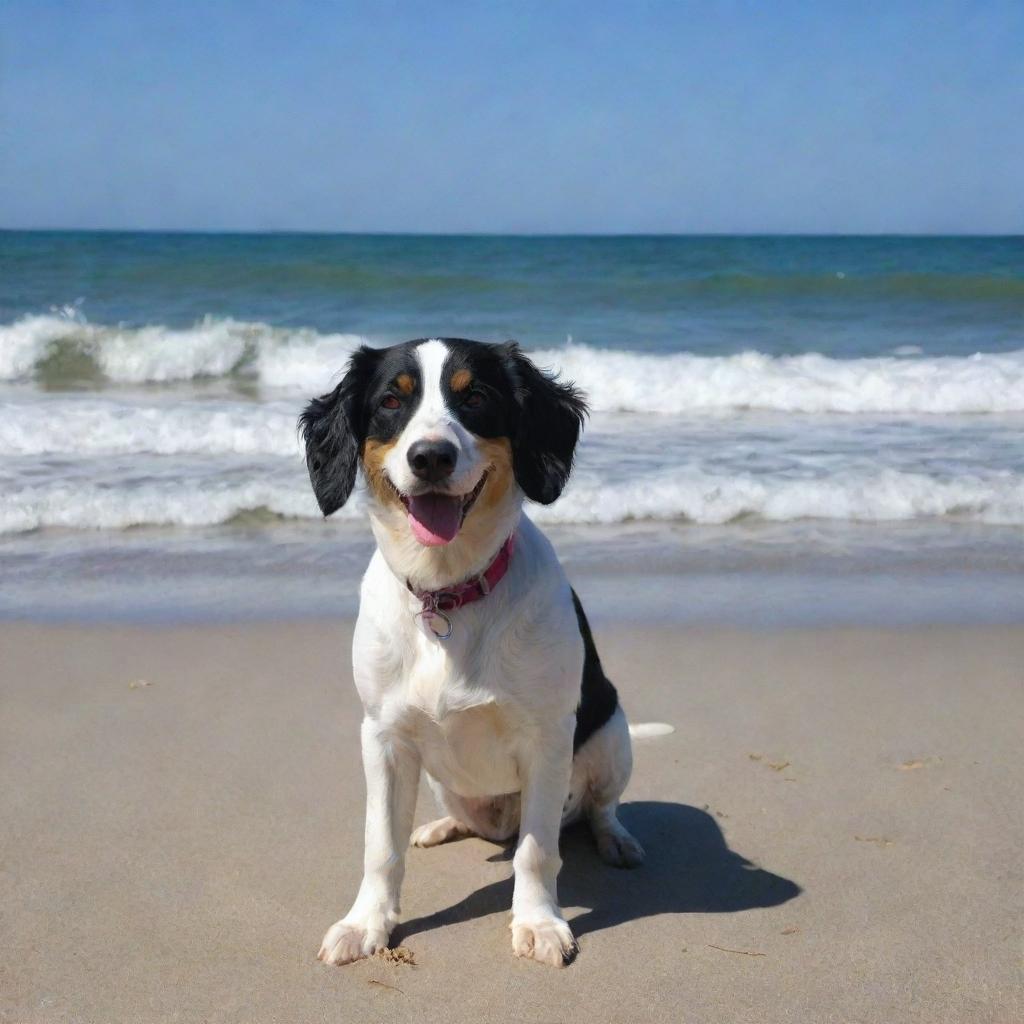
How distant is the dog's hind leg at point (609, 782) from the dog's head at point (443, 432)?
2.67 ft

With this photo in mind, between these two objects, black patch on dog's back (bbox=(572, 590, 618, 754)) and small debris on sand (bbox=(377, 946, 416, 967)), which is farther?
black patch on dog's back (bbox=(572, 590, 618, 754))

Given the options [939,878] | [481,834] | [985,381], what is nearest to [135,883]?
[481,834]

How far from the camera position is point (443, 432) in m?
2.88

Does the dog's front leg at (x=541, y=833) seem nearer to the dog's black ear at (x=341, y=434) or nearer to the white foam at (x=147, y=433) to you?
the dog's black ear at (x=341, y=434)

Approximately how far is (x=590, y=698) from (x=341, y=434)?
3.31 feet

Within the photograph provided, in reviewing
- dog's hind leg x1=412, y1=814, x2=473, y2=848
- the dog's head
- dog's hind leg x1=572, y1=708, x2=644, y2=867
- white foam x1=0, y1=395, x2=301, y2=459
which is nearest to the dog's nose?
the dog's head

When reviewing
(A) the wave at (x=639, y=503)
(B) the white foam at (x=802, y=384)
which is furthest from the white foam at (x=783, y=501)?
(B) the white foam at (x=802, y=384)

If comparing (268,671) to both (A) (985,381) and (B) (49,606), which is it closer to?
(B) (49,606)

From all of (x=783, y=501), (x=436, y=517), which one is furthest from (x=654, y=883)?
(x=783, y=501)

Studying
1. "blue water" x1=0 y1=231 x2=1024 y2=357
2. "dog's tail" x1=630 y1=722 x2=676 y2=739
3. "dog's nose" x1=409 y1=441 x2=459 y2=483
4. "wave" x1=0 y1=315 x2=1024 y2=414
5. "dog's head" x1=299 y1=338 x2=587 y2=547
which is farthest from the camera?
"blue water" x1=0 y1=231 x2=1024 y2=357

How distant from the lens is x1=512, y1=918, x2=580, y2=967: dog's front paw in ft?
9.95

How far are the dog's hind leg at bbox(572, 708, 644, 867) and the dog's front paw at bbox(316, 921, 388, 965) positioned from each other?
2.44ft

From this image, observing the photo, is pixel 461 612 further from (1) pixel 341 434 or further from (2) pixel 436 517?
(1) pixel 341 434

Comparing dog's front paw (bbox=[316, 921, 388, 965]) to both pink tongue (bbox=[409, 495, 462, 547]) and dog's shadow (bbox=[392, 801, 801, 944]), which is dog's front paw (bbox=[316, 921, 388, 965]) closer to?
dog's shadow (bbox=[392, 801, 801, 944])
